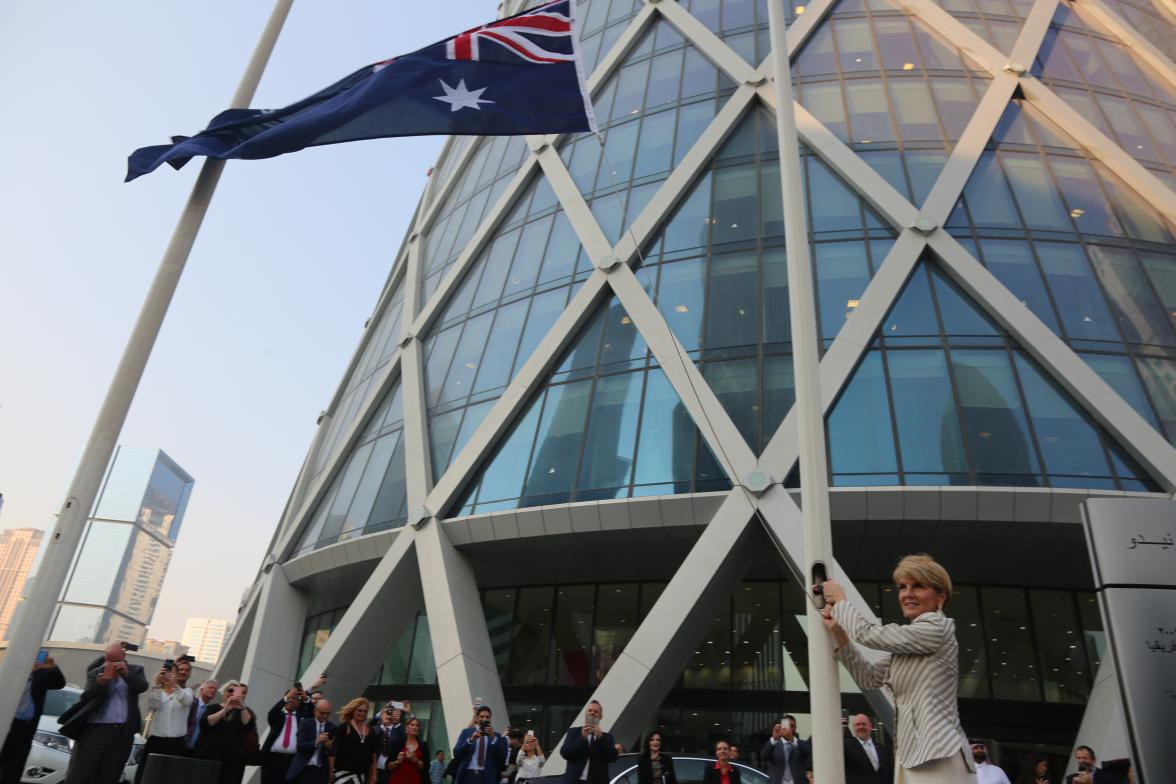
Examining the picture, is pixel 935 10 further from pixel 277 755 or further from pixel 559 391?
pixel 277 755

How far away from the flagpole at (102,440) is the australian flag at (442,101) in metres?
0.42

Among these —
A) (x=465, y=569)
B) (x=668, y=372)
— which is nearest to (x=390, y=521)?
(x=465, y=569)

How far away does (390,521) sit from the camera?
2209cm

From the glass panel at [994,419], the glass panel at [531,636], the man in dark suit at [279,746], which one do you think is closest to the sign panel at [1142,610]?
the man in dark suit at [279,746]

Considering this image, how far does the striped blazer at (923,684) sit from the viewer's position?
3809 millimetres

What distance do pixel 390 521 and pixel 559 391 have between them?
5.52 meters

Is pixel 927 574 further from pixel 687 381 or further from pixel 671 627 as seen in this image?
pixel 687 381

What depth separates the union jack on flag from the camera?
36.8 ft

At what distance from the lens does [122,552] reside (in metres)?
142

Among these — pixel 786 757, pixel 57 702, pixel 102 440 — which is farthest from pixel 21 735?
pixel 786 757

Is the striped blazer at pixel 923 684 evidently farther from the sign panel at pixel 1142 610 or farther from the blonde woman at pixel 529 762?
the blonde woman at pixel 529 762

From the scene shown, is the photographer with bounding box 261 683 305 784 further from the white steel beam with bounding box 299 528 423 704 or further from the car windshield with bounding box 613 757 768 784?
the white steel beam with bounding box 299 528 423 704

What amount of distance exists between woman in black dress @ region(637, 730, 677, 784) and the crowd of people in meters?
0.01

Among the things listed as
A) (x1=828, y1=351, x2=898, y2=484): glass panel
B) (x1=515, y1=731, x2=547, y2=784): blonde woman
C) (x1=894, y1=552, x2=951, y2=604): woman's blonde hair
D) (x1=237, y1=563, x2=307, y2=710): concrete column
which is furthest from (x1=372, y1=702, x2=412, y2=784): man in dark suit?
(x1=237, y1=563, x2=307, y2=710): concrete column
